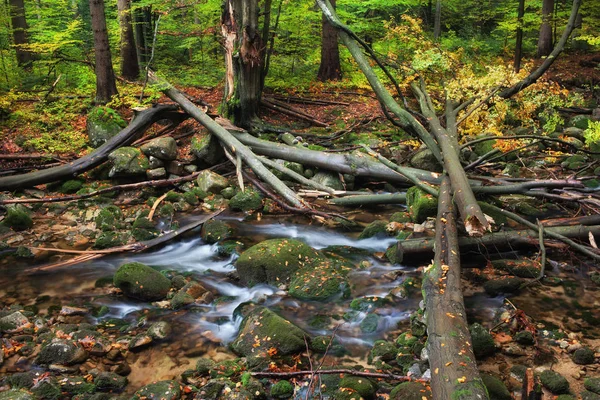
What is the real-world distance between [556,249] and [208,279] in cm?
526

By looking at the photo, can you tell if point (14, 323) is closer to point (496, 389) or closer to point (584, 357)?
point (496, 389)

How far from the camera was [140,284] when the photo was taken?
595 cm

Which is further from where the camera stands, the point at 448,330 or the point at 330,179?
the point at 330,179

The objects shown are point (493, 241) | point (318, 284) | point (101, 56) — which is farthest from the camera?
point (101, 56)

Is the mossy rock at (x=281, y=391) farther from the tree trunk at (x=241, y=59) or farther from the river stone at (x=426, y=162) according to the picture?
the tree trunk at (x=241, y=59)

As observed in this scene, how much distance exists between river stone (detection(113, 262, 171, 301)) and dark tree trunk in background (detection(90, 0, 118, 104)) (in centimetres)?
704

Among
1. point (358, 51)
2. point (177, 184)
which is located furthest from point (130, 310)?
point (358, 51)

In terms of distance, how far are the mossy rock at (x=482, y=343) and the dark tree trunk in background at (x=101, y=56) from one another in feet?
34.5

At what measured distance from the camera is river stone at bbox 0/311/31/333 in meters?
5.14

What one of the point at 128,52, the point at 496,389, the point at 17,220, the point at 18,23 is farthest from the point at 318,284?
the point at 18,23

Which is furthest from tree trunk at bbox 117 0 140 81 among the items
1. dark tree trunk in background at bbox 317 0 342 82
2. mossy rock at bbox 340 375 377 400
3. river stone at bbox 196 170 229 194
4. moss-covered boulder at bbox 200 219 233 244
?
mossy rock at bbox 340 375 377 400

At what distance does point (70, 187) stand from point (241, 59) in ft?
16.2

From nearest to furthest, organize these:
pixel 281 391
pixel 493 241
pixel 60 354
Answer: pixel 281 391
pixel 60 354
pixel 493 241

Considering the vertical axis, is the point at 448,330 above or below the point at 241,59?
below
